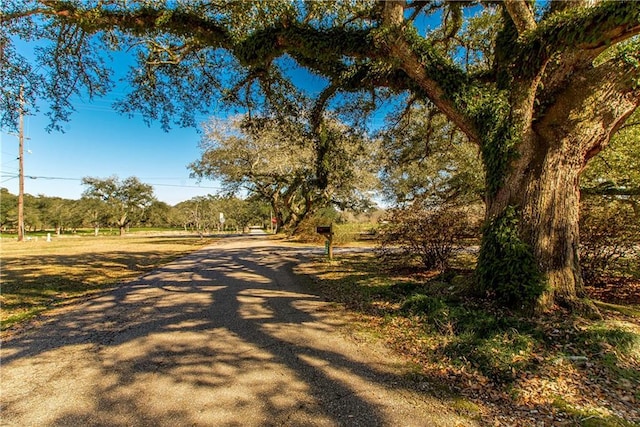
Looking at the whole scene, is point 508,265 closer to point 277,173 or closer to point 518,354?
point 518,354

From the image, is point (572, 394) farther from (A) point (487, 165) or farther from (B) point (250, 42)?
(B) point (250, 42)

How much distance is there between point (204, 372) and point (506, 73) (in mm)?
6311

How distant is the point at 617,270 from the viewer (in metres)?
5.86

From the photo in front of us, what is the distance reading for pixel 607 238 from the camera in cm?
552

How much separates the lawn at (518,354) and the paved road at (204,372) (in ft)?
1.49

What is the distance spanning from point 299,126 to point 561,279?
7328mm

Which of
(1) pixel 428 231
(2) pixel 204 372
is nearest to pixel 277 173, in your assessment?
(1) pixel 428 231

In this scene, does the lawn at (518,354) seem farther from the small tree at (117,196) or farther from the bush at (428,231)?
the small tree at (117,196)

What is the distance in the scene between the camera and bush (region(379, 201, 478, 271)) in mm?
6961

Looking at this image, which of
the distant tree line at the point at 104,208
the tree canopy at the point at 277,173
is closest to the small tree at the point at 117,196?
the distant tree line at the point at 104,208

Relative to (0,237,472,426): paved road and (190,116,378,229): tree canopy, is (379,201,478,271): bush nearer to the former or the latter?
(0,237,472,426): paved road

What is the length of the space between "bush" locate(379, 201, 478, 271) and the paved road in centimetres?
309

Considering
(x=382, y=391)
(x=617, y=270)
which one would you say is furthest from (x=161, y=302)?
(x=617, y=270)

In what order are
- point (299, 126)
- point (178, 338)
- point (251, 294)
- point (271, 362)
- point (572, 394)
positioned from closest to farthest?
point (572, 394) < point (271, 362) < point (178, 338) < point (251, 294) < point (299, 126)
